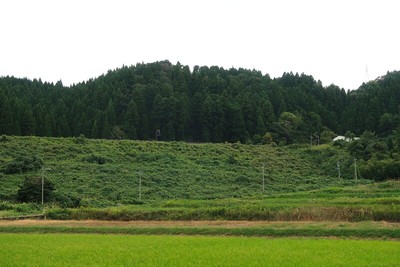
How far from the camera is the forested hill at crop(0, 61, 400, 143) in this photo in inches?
3529

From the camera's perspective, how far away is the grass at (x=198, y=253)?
16.6m

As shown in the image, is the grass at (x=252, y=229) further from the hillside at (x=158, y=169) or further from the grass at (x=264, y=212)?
the hillside at (x=158, y=169)

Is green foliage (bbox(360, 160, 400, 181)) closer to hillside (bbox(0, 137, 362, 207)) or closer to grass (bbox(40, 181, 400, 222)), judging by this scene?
hillside (bbox(0, 137, 362, 207))

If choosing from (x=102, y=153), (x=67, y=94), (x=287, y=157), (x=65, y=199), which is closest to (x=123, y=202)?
(x=65, y=199)

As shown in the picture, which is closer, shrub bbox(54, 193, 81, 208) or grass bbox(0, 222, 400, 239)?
grass bbox(0, 222, 400, 239)

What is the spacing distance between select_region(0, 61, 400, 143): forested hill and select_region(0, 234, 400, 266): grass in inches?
2285

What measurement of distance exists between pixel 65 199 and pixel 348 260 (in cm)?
3315

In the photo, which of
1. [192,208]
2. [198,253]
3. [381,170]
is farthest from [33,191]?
[381,170]

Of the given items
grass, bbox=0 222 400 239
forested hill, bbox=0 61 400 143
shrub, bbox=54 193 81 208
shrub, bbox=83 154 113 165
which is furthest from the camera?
forested hill, bbox=0 61 400 143

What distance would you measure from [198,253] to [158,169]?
4307 centimetres

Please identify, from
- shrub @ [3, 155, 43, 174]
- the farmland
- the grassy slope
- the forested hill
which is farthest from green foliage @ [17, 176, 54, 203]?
the forested hill

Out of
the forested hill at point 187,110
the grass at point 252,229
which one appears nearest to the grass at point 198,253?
the grass at point 252,229

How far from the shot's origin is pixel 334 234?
24.5 metres

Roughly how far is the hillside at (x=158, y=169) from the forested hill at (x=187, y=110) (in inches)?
Result: 551
